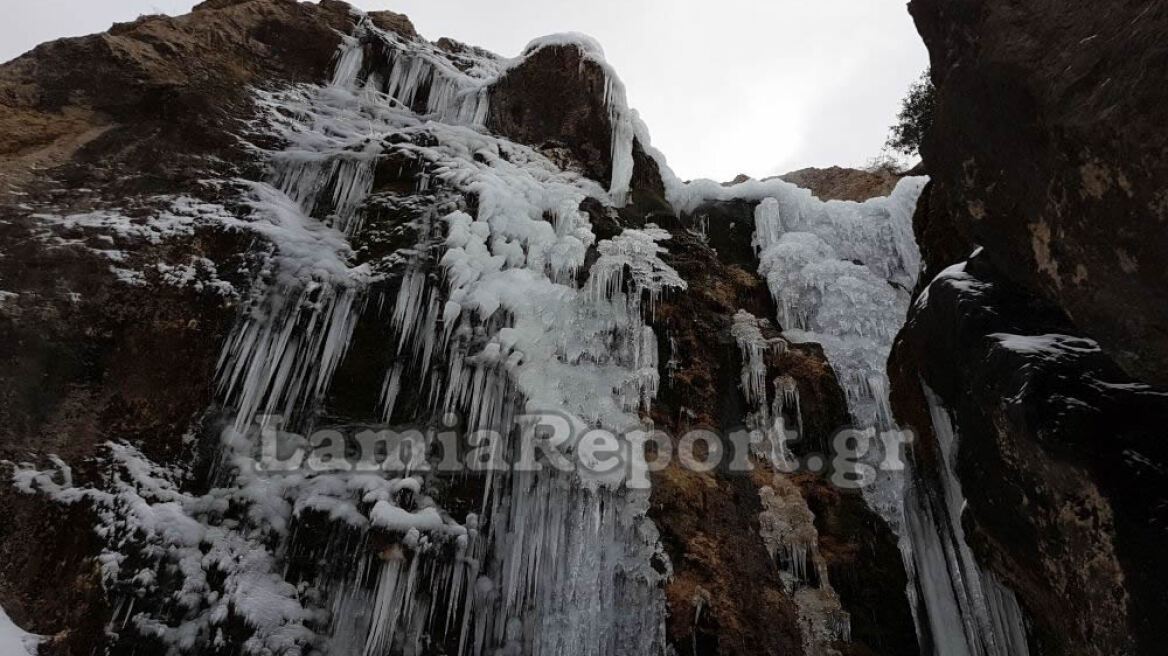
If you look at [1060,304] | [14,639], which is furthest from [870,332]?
[14,639]

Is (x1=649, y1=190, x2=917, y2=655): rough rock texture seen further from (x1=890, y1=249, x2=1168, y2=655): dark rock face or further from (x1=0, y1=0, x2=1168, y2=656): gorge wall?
(x1=890, y1=249, x2=1168, y2=655): dark rock face

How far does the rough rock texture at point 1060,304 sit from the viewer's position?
2516mm

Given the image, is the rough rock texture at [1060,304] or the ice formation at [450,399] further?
the ice formation at [450,399]

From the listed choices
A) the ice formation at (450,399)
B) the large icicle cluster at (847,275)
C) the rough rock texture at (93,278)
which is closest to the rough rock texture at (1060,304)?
the ice formation at (450,399)

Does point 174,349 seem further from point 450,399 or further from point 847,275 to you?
point 847,275

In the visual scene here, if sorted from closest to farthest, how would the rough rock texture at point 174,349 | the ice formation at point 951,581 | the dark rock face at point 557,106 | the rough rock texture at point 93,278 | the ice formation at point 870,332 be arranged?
the ice formation at point 951,581 < the ice formation at point 870,332 < the rough rock texture at point 93,278 < the rough rock texture at point 174,349 < the dark rock face at point 557,106

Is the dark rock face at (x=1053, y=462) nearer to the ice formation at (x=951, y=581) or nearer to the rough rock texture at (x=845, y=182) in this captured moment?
the ice formation at (x=951, y=581)

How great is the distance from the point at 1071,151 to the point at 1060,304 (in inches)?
27.8

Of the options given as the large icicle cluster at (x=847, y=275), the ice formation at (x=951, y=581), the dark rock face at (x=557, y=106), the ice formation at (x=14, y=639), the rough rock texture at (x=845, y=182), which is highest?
the rough rock texture at (x=845, y=182)

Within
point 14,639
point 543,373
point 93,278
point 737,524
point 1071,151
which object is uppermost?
point 93,278

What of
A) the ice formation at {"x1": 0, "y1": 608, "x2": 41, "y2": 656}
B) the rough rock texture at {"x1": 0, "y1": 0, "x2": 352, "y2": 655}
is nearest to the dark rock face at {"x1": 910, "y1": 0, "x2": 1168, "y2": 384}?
the rough rock texture at {"x1": 0, "y1": 0, "x2": 352, "y2": 655}

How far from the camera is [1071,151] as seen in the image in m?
2.77

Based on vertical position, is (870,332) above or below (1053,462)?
above

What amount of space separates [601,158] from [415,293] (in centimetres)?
419
